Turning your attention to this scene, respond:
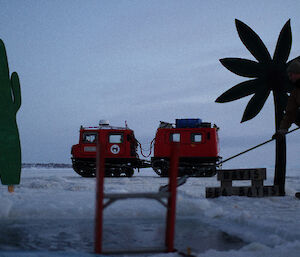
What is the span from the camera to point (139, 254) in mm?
2949

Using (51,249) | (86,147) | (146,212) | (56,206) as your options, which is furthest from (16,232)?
(86,147)

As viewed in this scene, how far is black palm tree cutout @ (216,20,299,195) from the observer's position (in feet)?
25.9

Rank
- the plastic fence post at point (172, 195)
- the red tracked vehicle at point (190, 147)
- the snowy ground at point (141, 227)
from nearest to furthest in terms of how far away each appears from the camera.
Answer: the plastic fence post at point (172, 195) → the snowy ground at point (141, 227) → the red tracked vehicle at point (190, 147)

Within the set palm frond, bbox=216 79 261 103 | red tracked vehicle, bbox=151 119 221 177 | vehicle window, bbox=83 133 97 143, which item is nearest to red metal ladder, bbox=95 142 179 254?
palm frond, bbox=216 79 261 103

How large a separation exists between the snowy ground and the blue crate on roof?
364 inches

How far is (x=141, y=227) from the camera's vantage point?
4.17 meters

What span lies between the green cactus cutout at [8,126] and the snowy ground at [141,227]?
2.40 meters

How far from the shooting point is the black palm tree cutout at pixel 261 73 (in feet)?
25.9

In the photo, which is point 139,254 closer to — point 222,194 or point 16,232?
point 16,232

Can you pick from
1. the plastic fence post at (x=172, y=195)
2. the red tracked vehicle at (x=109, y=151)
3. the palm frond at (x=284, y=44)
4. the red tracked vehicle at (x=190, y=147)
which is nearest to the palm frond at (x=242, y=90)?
the palm frond at (x=284, y=44)

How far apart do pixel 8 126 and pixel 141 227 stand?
15.9ft

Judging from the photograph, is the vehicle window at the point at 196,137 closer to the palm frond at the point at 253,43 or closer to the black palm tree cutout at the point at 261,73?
the black palm tree cutout at the point at 261,73

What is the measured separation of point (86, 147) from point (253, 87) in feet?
31.0

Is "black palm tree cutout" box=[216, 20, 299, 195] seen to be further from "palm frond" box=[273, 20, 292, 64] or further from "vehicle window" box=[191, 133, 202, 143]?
"vehicle window" box=[191, 133, 202, 143]
